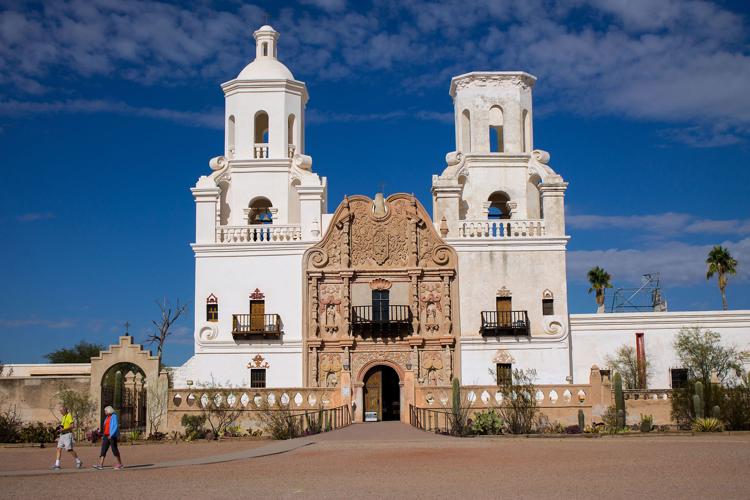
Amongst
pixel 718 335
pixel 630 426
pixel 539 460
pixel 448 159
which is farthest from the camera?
pixel 448 159

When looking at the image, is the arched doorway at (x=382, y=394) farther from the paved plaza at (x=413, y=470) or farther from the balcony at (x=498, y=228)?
the paved plaza at (x=413, y=470)

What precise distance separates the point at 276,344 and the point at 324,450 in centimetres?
1597

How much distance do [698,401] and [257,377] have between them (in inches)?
730

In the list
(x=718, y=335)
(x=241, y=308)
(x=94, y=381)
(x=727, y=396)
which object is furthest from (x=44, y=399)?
(x=718, y=335)

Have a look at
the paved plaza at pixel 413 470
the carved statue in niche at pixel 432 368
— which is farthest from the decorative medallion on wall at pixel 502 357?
the paved plaza at pixel 413 470

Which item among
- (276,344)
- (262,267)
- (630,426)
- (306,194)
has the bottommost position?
(630,426)

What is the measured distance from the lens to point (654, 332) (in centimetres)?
4069

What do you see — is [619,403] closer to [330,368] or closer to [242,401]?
[330,368]

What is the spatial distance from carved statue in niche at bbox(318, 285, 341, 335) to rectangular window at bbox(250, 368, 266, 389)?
333 cm

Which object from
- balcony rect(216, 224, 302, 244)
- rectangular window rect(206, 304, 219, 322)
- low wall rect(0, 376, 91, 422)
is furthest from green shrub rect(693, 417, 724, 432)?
low wall rect(0, 376, 91, 422)

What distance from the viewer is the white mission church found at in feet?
131

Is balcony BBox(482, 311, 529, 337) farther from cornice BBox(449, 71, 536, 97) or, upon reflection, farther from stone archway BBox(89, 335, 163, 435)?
stone archway BBox(89, 335, 163, 435)

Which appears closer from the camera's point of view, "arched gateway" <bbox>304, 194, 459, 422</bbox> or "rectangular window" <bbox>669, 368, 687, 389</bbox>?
"arched gateway" <bbox>304, 194, 459, 422</bbox>

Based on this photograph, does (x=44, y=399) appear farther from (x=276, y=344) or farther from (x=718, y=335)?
(x=718, y=335)
